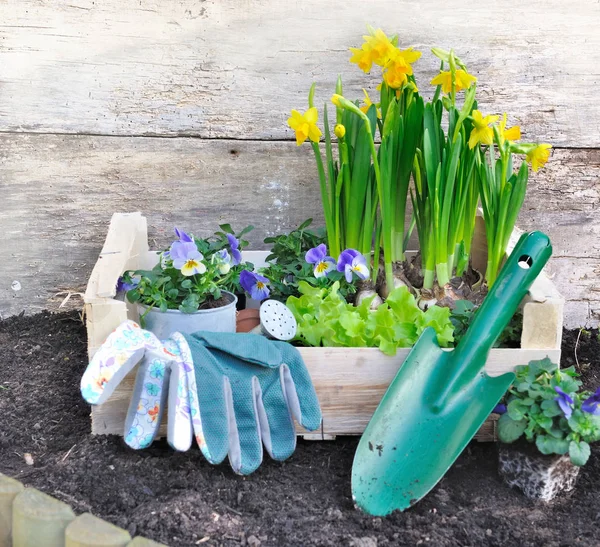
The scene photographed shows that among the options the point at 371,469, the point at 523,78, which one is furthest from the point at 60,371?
the point at 523,78

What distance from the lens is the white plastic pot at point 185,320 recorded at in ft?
5.36

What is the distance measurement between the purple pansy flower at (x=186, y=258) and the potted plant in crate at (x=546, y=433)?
75 centimetres

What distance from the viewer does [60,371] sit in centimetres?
194

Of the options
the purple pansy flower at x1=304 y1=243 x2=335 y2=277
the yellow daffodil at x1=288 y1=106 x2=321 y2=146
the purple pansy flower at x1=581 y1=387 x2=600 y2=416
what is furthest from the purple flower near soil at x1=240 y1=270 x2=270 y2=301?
the purple pansy flower at x1=581 y1=387 x2=600 y2=416

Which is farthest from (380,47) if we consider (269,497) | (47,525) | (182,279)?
(47,525)

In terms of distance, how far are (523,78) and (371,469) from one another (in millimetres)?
1363

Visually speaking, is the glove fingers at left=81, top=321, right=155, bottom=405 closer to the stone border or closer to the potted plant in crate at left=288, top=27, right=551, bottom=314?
the stone border

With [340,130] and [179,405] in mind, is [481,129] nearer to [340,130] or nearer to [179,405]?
[340,130]

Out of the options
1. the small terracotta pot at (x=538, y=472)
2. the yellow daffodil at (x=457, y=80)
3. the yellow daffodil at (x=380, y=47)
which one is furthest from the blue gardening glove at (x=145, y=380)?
the yellow daffodil at (x=457, y=80)

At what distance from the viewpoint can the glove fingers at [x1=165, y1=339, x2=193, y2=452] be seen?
1.31 metres

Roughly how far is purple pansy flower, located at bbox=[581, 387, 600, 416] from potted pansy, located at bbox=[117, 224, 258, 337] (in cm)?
80

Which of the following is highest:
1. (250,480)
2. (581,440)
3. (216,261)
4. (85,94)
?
(85,94)

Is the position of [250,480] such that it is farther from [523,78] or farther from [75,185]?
[523,78]

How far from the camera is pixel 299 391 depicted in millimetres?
1484
